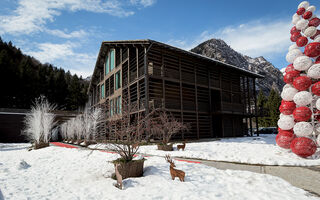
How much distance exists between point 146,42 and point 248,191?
14982 mm

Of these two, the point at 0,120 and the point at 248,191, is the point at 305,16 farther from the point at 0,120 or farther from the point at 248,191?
the point at 0,120

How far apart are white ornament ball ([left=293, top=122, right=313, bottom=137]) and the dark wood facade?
10.2 meters

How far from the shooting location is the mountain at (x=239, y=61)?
92.1 m

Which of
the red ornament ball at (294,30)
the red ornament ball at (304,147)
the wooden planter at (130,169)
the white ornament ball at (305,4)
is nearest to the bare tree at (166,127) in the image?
the wooden planter at (130,169)

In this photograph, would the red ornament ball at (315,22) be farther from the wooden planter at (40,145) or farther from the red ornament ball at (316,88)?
the wooden planter at (40,145)

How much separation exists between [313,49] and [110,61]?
2313 centimetres

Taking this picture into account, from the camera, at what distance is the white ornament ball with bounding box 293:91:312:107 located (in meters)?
8.17

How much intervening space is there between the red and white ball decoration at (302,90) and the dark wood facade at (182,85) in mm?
9642

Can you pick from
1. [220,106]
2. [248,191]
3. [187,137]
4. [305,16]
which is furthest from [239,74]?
[248,191]

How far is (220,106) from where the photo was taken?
69.6 feet

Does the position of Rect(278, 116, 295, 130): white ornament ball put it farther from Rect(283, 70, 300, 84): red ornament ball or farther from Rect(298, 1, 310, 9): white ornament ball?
Rect(298, 1, 310, 9): white ornament ball

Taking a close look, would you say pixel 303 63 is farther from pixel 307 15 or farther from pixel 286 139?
pixel 286 139

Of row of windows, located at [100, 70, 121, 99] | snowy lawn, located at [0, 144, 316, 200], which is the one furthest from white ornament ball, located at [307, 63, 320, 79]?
row of windows, located at [100, 70, 121, 99]

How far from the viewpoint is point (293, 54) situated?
919cm
